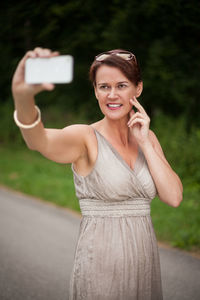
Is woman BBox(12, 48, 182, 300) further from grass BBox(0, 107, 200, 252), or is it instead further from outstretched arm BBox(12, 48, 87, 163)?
grass BBox(0, 107, 200, 252)

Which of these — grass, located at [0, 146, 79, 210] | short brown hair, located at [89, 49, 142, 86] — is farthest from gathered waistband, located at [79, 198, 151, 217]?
grass, located at [0, 146, 79, 210]

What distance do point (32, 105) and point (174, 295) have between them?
11.0ft

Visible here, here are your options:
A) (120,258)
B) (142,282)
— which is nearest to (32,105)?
(120,258)

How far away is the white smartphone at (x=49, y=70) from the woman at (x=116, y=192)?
0.63 m

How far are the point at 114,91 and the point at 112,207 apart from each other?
23.3 inches

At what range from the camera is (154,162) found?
1.93m

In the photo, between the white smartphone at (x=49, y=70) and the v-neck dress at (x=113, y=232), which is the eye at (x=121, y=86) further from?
the white smartphone at (x=49, y=70)

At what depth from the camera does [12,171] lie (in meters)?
12.0

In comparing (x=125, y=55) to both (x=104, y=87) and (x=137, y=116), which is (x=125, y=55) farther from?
(x=137, y=116)

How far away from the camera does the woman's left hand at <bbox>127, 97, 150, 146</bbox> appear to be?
6.28ft

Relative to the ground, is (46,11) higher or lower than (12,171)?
higher

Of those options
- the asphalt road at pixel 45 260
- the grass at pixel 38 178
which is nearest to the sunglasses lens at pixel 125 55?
the asphalt road at pixel 45 260

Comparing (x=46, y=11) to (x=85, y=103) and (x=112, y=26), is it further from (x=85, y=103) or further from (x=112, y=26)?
(x=85, y=103)

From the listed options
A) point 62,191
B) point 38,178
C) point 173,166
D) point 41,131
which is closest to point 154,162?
point 41,131
